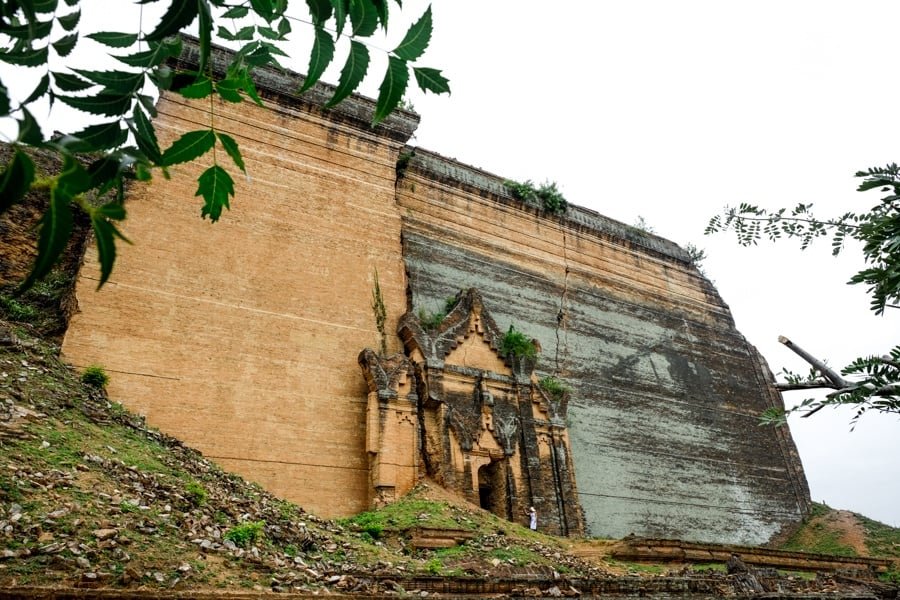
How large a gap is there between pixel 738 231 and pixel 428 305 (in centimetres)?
1150

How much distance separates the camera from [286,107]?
49.8ft

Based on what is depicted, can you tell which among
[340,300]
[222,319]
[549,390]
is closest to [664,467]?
[549,390]

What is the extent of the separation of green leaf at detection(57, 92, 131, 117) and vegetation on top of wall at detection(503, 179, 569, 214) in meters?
17.6

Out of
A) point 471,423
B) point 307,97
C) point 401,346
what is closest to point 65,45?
point 471,423

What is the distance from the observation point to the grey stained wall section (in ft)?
53.5

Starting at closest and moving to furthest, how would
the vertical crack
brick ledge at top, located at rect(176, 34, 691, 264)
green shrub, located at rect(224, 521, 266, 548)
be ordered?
green shrub, located at rect(224, 521, 266, 548) → brick ledge at top, located at rect(176, 34, 691, 264) → the vertical crack

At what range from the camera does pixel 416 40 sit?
2.23 meters

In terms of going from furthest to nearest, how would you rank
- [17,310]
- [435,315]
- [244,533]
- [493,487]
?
1. [435,315]
2. [493,487]
3. [17,310]
4. [244,533]

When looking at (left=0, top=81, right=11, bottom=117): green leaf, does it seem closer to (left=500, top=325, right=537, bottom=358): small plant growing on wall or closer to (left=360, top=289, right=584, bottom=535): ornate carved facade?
(left=360, top=289, right=584, bottom=535): ornate carved facade

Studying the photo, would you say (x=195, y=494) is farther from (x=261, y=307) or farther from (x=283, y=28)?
(x=283, y=28)

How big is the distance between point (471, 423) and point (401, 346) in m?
2.24

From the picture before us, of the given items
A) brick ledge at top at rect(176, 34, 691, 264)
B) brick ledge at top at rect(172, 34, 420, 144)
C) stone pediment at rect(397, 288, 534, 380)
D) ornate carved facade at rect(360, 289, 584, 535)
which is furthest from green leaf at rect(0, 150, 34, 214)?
brick ledge at top at rect(172, 34, 420, 144)

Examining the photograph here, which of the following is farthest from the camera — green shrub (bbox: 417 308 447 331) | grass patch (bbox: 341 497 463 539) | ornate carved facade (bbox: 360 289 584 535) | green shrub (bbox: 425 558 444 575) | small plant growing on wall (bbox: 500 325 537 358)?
small plant growing on wall (bbox: 500 325 537 358)

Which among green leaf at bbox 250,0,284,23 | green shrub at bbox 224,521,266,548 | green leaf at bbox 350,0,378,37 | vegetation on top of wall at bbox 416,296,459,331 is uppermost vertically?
vegetation on top of wall at bbox 416,296,459,331
